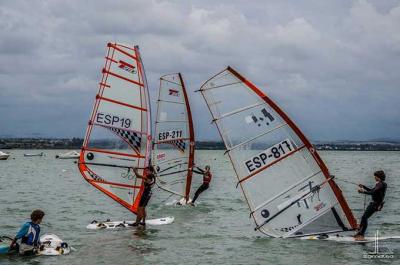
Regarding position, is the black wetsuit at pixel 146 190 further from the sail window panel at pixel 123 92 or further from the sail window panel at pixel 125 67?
the sail window panel at pixel 125 67

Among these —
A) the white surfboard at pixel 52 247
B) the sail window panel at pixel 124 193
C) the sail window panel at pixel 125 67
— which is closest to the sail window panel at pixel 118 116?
the sail window panel at pixel 125 67

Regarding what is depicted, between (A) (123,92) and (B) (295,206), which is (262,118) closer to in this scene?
(B) (295,206)

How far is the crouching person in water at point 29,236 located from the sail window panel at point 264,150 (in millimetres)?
3903

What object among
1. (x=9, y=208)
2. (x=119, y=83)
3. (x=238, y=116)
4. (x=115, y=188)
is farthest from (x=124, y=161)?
(x=9, y=208)

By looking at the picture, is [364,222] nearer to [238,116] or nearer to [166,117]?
[238,116]

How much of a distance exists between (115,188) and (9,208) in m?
7.77

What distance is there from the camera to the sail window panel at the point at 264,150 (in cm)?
1054

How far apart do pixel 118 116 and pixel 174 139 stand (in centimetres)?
552

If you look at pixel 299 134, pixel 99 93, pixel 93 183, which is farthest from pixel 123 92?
pixel 299 134

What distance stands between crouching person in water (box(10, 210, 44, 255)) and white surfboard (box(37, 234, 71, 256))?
20cm

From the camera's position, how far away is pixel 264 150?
10.7m

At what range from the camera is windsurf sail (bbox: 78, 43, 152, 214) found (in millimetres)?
12898

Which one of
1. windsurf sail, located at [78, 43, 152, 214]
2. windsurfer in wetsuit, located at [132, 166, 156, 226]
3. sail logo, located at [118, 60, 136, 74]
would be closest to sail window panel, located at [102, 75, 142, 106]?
windsurf sail, located at [78, 43, 152, 214]

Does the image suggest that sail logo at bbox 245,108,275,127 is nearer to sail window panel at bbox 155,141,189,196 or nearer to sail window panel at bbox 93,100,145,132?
sail window panel at bbox 93,100,145,132
